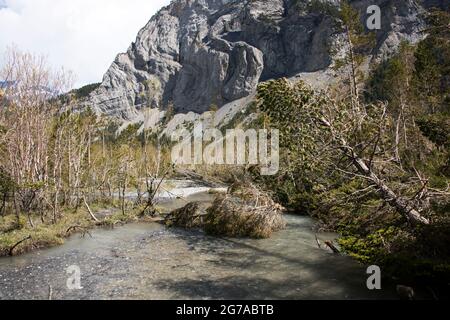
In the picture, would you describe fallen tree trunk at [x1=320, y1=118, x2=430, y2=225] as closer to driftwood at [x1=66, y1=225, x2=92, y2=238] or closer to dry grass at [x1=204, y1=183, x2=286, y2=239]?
dry grass at [x1=204, y1=183, x2=286, y2=239]

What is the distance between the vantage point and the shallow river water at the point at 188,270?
11.8 m

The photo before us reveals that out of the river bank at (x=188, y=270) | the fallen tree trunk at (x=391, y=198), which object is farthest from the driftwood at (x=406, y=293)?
the fallen tree trunk at (x=391, y=198)

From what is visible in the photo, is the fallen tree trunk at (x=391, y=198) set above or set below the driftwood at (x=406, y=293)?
above

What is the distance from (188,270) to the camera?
14.4 meters

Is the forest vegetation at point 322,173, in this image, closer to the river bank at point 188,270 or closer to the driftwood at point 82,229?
the driftwood at point 82,229

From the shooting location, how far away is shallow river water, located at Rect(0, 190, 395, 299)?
11.8 metres

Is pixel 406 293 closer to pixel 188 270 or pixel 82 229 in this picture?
pixel 188 270

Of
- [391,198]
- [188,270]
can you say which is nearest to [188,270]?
[188,270]

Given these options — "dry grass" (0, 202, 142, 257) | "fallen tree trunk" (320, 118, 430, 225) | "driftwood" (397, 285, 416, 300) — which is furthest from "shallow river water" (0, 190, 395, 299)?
"fallen tree trunk" (320, 118, 430, 225)

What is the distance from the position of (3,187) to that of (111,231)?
7.04 metres

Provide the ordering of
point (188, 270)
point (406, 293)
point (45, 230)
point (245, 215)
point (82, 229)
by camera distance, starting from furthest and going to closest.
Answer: point (82, 229) → point (245, 215) → point (45, 230) → point (188, 270) → point (406, 293)

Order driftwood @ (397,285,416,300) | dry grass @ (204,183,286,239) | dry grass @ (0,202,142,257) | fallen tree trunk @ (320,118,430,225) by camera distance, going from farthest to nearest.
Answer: dry grass @ (204,183,286,239) < dry grass @ (0,202,142,257) < fallen tree trunk @ (320,118,430,225) < driftwood @ (397,285,416,300)
